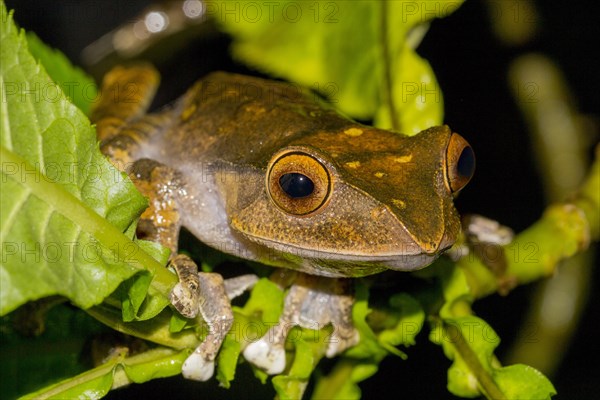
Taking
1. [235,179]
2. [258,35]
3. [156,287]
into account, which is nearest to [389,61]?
[258,35]

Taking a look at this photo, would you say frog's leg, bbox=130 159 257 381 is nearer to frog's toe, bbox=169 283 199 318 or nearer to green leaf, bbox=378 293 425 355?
frog's toe, bbox=169 283 199 318

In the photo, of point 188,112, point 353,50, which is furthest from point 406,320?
point 188,112

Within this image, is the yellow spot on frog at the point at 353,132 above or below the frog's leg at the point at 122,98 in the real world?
above

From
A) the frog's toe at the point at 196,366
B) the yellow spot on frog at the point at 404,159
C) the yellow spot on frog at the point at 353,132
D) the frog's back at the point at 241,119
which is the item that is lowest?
the frog's toe at the point at 196,366

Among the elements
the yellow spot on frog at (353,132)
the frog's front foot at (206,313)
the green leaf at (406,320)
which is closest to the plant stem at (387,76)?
the yellow spot on frog at (353,132)

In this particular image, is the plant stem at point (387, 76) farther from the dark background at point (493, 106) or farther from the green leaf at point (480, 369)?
the dark background at point (493, 106)

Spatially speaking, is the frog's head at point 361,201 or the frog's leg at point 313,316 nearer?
the frog's head at point 361,201

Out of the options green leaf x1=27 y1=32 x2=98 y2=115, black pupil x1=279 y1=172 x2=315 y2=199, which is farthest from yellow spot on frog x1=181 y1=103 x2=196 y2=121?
black pupil x1=279 y1=172 x2=315 y2=199
